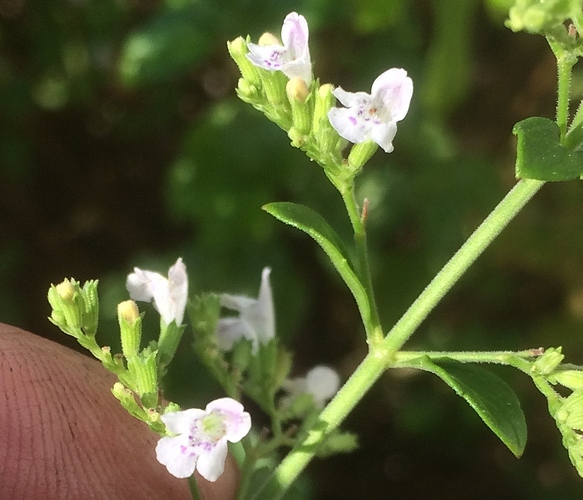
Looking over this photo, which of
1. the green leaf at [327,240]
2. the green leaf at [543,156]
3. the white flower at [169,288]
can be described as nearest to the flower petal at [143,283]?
the white flower at [169,288]

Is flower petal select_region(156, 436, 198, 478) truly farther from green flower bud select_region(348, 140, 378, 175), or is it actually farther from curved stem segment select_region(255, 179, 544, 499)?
green flower bud select_region(348, 140, 378, 175)

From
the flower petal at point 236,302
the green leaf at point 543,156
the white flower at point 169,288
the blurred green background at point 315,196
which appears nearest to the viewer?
the green leaf at point 543,156

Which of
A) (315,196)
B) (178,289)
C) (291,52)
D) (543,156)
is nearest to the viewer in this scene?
(543,156)

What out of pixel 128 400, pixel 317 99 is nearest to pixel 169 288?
pixel 128 400

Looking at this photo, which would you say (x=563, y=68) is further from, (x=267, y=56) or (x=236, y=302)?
(x=236, y=302)

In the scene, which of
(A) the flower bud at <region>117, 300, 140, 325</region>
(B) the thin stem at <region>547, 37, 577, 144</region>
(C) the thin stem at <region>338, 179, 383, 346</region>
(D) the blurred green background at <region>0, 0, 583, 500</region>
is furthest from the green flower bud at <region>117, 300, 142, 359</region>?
(D) the blurred green background at <region>0, 0, 583, 500</region>

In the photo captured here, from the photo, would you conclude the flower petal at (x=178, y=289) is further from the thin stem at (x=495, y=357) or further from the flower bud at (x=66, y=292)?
the thin stem at (x=495, y=357)
